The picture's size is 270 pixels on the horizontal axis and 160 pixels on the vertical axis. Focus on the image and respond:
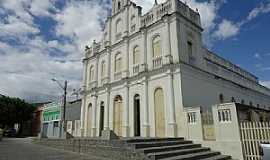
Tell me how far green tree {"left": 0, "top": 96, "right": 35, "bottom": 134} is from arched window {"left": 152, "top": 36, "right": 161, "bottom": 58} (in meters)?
34.6

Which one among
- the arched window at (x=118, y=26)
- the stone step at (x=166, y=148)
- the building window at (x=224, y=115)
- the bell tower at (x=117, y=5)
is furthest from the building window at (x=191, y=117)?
the bell tower at (x=117, y=5)

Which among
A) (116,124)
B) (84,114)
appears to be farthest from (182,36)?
(84,114)

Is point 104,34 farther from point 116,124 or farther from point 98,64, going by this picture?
point 116,124

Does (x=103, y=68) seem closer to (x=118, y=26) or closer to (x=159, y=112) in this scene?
(x=118, y=26)

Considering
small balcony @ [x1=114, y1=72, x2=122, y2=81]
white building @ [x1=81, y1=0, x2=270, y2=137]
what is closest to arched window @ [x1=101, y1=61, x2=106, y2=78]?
white building @ [x1=81, y1=0, x2=270, y2=137]

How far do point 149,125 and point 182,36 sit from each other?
Result: 7.48 meters

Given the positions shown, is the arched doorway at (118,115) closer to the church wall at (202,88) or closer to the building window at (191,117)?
the church wall at (202,88)

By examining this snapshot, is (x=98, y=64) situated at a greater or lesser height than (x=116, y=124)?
greater

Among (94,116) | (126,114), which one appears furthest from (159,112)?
(94,116)

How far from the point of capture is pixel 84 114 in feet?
81.4

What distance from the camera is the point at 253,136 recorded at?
1082 cm

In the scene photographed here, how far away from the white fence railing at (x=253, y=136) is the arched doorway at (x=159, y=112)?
6036 millimetres

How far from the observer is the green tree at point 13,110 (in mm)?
40594

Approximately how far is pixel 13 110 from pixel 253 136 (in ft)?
138
